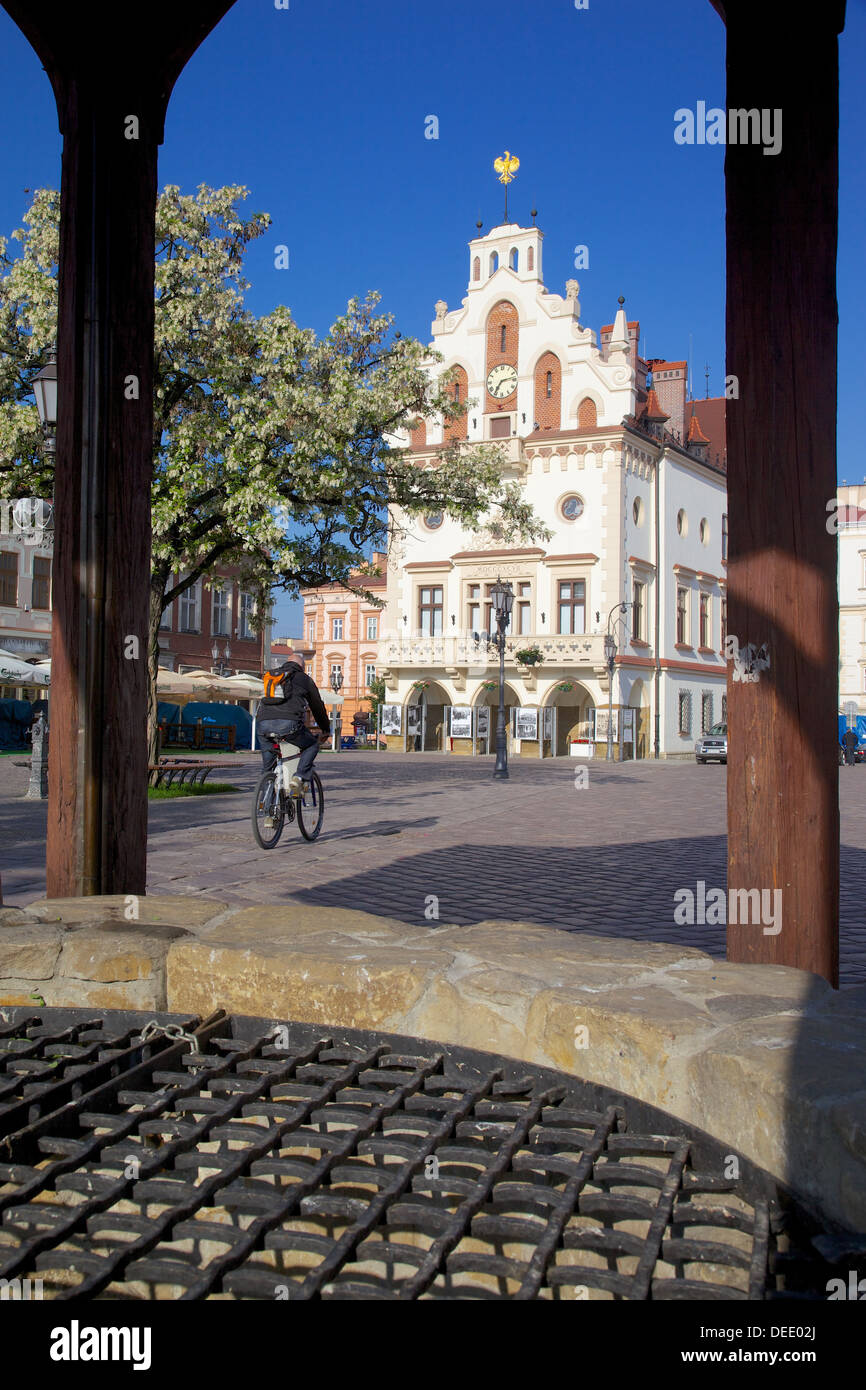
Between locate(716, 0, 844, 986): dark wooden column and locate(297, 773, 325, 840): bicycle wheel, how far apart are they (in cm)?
759

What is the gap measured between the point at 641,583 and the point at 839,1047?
42.6m

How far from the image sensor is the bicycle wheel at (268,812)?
9.60 meters

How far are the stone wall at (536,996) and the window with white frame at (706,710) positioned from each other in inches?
1817

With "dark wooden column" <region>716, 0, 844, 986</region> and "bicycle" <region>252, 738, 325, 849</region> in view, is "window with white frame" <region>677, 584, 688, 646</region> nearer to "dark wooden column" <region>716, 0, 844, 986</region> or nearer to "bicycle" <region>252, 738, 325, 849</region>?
"bicycle" <region>252, 738, 325, 849</region>

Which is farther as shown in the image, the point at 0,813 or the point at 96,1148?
the point at 0,813

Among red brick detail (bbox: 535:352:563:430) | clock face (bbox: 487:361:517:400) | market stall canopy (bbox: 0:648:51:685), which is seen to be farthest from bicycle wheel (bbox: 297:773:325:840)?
clock face (bbox: 487:361:517:400)

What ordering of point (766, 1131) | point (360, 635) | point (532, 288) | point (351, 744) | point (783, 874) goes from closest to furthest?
point (766, 1131)
point (783, 874)
point (532, 288)
point (351, 744)
point (360, 635)

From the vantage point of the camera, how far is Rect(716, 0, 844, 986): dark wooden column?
9.44 feet

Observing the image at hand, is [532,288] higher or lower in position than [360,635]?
higher

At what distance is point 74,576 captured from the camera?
12.2ft

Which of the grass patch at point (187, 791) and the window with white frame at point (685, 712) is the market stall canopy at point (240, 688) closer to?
the grass patch at point (187, 791)

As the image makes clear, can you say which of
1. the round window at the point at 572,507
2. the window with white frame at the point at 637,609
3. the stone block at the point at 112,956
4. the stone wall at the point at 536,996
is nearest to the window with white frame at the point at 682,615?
the window with white frame at the point at 637,609

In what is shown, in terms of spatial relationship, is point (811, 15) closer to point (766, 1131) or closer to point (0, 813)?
point (766, 1131)

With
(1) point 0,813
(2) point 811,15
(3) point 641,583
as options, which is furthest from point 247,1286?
(3) point 641,583
